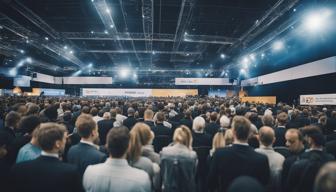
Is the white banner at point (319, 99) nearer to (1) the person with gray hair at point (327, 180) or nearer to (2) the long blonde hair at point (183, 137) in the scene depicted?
(2) the long blonde hair at point (183, 137)

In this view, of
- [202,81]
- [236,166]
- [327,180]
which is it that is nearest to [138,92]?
[202,81]

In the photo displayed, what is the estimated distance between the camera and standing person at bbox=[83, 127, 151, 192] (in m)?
2.03

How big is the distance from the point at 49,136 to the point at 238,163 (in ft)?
6.36

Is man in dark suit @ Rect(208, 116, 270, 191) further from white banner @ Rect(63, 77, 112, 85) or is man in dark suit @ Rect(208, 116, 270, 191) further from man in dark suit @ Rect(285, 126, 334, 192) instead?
white banner @ Rect(63, 77, 112, 85)

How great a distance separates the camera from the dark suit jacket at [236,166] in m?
2.62

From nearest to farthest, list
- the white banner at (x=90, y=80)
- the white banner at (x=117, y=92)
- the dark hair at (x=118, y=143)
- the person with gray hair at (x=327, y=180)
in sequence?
the person with gray hair at (x=327, y=180), the dark hair at (x=118, y=143), the white banner at (x=117, y=92), the white banner at (x=90, y=80)

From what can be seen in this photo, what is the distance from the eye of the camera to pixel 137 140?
275 cm

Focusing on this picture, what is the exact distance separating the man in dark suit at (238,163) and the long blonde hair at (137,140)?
2.84 feet

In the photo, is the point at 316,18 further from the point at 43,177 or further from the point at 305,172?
the point at 43,177

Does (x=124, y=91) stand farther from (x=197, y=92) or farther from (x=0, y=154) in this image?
(x=0, y=154)

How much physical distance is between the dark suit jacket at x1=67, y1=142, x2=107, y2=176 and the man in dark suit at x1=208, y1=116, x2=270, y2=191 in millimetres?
1351

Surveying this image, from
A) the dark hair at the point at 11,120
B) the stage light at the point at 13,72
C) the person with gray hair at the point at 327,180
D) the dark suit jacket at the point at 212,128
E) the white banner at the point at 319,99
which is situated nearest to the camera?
the person with gray hair at the point at 327,180

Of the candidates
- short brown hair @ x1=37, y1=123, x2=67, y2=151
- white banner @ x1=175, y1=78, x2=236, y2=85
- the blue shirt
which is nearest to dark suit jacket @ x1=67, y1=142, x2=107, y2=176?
the blue shirt

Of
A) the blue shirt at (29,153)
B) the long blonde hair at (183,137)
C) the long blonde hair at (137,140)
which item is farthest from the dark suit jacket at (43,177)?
the long blonde hair at (183,137)
